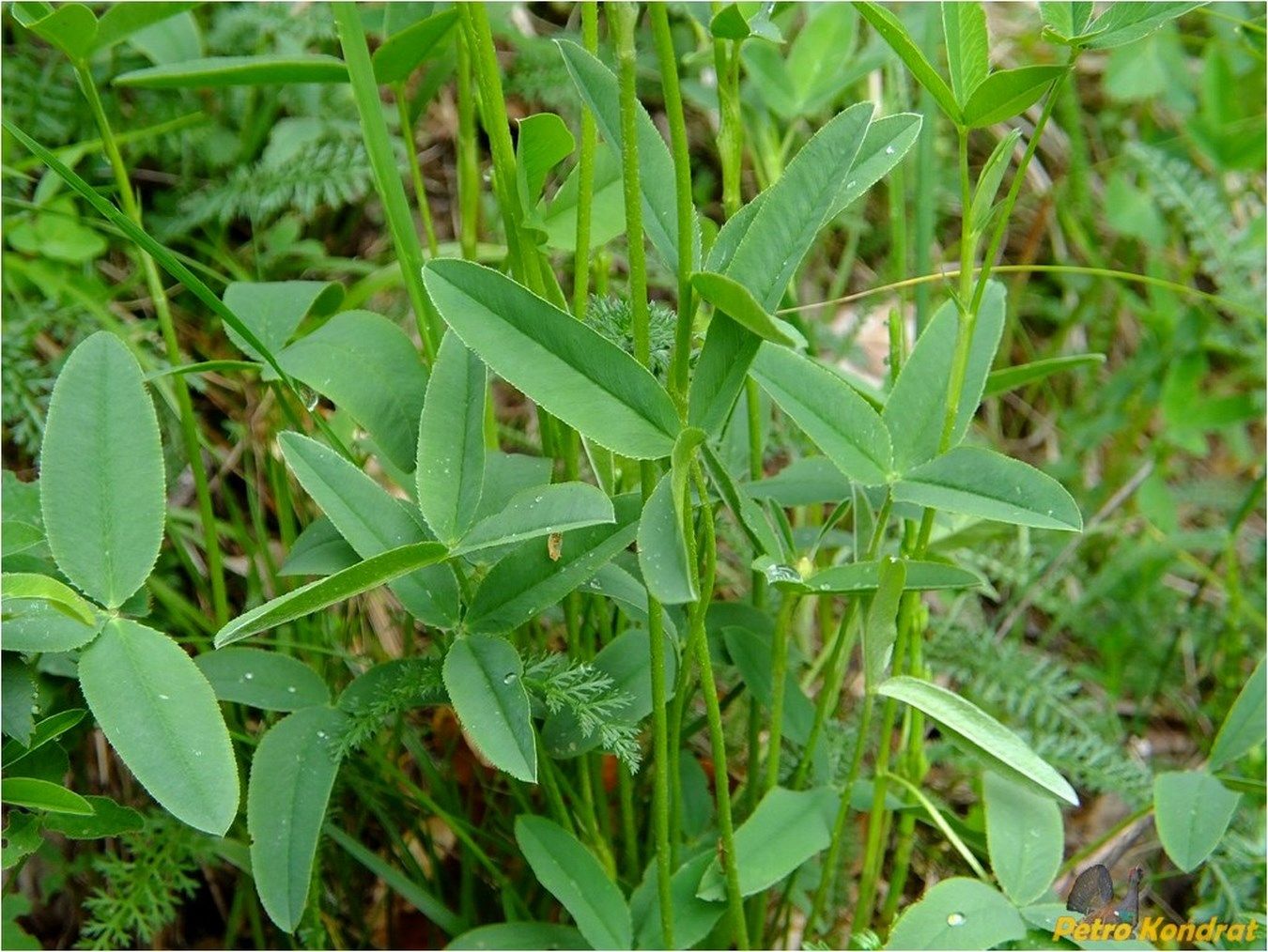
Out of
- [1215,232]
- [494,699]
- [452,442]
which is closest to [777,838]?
[494,699]

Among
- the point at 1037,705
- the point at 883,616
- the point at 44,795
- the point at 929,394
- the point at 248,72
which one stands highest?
the point at 248,72

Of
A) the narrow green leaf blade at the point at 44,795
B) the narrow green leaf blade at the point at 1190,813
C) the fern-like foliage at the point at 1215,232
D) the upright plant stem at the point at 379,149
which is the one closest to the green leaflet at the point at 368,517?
the upright plant stem at the point at 379,149

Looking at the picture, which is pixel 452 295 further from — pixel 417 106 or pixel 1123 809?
pixel 1123 809

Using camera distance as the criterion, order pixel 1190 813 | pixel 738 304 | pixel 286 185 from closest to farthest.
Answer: pixel 738 304
pixel 1190 813
pixel 286 185

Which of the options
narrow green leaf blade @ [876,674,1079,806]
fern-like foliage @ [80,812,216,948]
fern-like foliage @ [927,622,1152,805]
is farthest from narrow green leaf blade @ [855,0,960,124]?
fern-like foliage @ [80,812,216,948]

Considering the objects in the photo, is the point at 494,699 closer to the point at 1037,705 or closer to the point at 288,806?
the point at 288,806

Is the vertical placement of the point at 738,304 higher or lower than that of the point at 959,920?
higher

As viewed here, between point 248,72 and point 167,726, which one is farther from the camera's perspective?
point 248,72
